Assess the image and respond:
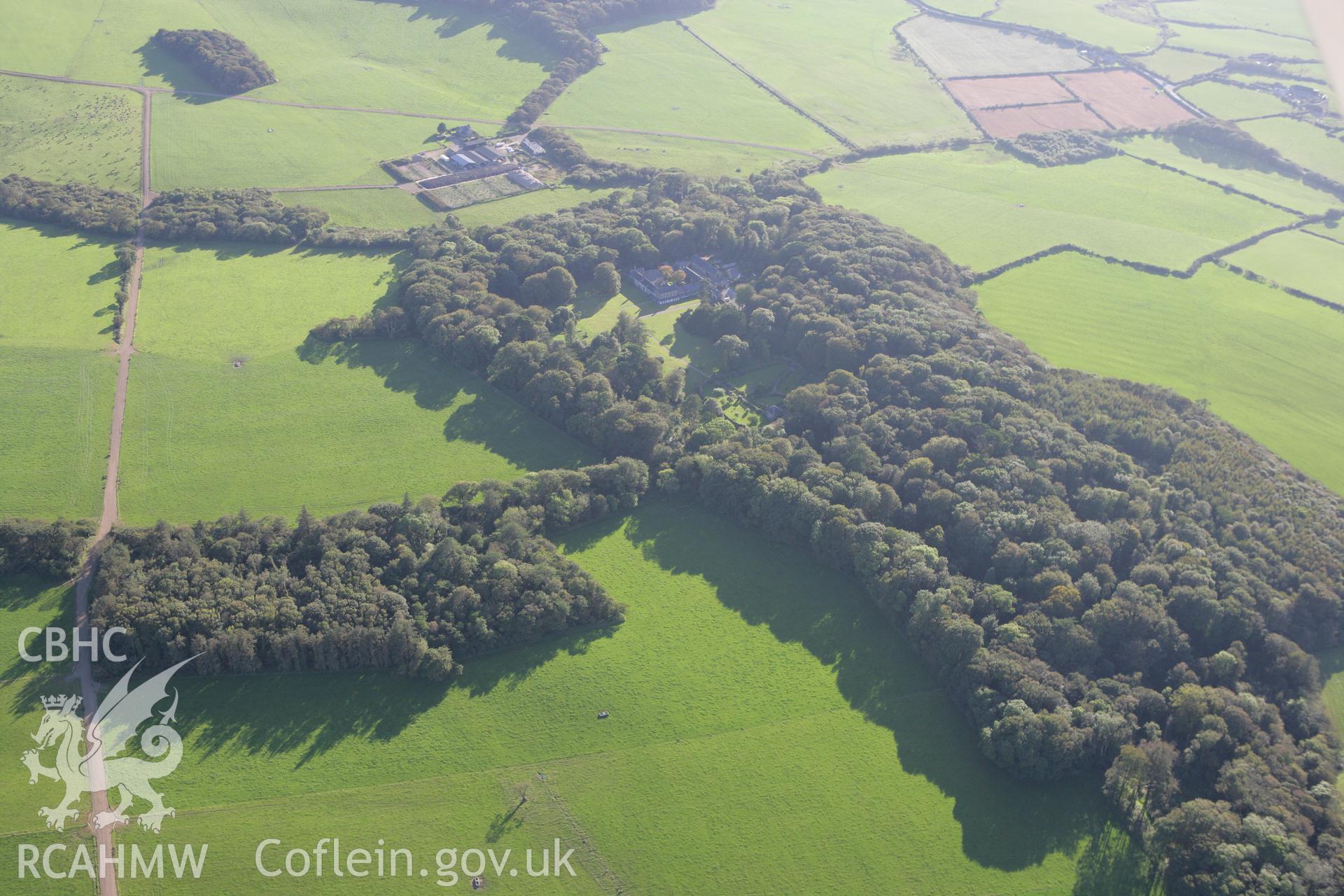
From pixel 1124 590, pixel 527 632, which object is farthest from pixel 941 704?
pixel 527 632

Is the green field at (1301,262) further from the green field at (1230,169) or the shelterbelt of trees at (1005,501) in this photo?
the shelterbelt of trees at (1005,501)

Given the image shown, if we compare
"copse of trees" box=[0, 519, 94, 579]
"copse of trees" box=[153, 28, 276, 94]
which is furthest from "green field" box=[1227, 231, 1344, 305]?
"copse of trees" box=[153, 28, 276, 94]

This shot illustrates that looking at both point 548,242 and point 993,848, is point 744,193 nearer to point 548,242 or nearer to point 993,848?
point 548,242

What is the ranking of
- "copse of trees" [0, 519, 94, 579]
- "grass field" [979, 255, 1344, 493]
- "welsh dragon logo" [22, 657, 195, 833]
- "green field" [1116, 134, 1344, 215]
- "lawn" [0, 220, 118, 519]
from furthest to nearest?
"green field" [1116, 134, 1344, 215] → "grass field" [979, 255, 1344, 493] → "lawn" [0, 220, 118, 519] → "copse of trees" [0, 519, 94, 579] → "welsh dragon logo" [22, 657, 195, 833]

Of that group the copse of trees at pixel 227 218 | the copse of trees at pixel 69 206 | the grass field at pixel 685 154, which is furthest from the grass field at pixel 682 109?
the copse of trees at pixel 69 206

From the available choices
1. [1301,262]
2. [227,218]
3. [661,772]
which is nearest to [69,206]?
[227,218]

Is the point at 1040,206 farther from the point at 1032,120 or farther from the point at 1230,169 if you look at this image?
the point at 1230,169

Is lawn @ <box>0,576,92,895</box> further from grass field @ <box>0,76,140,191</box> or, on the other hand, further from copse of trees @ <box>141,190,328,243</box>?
grass field @ <box>0,76,140,191</box>
